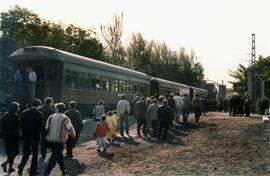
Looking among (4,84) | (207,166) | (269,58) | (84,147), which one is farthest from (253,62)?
(207,166)

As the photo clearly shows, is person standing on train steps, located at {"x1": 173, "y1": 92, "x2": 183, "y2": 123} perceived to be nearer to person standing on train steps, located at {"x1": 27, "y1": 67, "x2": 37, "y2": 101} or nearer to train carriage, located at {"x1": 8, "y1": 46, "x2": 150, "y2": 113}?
train carriage, located at {"x1": 8, "y1": 46, "x2": 150, "y2": 113}

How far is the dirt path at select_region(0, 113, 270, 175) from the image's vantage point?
13.3 metres

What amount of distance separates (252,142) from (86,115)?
11555 millimetres

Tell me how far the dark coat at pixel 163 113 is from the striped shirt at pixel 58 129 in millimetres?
8279

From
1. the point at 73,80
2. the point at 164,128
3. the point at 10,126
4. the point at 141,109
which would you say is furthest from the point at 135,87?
the point at 10,126

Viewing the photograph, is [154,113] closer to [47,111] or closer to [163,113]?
[163,113]

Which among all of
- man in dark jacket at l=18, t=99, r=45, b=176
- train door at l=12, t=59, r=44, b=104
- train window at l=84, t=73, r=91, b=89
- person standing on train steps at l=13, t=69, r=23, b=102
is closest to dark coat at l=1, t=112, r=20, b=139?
man in dark jacket at l=18, t=99, r=45, b=176

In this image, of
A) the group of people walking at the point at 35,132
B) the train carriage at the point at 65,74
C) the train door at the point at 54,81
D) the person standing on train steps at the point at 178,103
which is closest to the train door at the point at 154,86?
the train carriage at the point at 65,74

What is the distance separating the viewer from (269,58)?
6172cm

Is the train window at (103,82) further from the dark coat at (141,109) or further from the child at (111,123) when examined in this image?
the child at (111,123)

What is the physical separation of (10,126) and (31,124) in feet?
3.43

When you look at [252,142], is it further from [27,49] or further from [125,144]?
[27,49]

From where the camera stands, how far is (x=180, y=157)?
1551cm

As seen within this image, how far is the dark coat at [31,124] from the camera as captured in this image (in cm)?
1284
